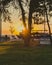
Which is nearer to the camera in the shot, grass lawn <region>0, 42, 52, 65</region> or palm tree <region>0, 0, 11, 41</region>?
grass lawn <region>0, 42, 52, 65</region>

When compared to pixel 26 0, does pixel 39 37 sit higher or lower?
lower

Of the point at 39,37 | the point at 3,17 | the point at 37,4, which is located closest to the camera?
the point at 37,4

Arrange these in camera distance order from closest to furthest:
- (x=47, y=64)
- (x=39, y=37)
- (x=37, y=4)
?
(x=47, y=64) → (x=37, y=4) → (x=39, y=37)

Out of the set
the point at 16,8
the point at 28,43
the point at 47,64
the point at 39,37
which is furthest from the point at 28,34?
the point at 47,64

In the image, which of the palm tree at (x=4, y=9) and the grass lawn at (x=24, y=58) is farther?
the palm tree at (x=4, y=9)

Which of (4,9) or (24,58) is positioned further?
(4,9)

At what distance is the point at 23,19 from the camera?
120 feet

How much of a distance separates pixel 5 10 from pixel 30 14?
304 centimetres

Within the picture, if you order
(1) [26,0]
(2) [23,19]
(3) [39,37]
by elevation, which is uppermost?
(1) [26,0]

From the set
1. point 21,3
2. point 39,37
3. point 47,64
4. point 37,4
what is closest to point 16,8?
point 21,3

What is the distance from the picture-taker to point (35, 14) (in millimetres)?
36344

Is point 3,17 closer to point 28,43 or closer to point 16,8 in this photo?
point 16,8

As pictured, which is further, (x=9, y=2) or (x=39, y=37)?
(x=39, y=37)

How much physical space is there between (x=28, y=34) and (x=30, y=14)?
2866 millimetres
